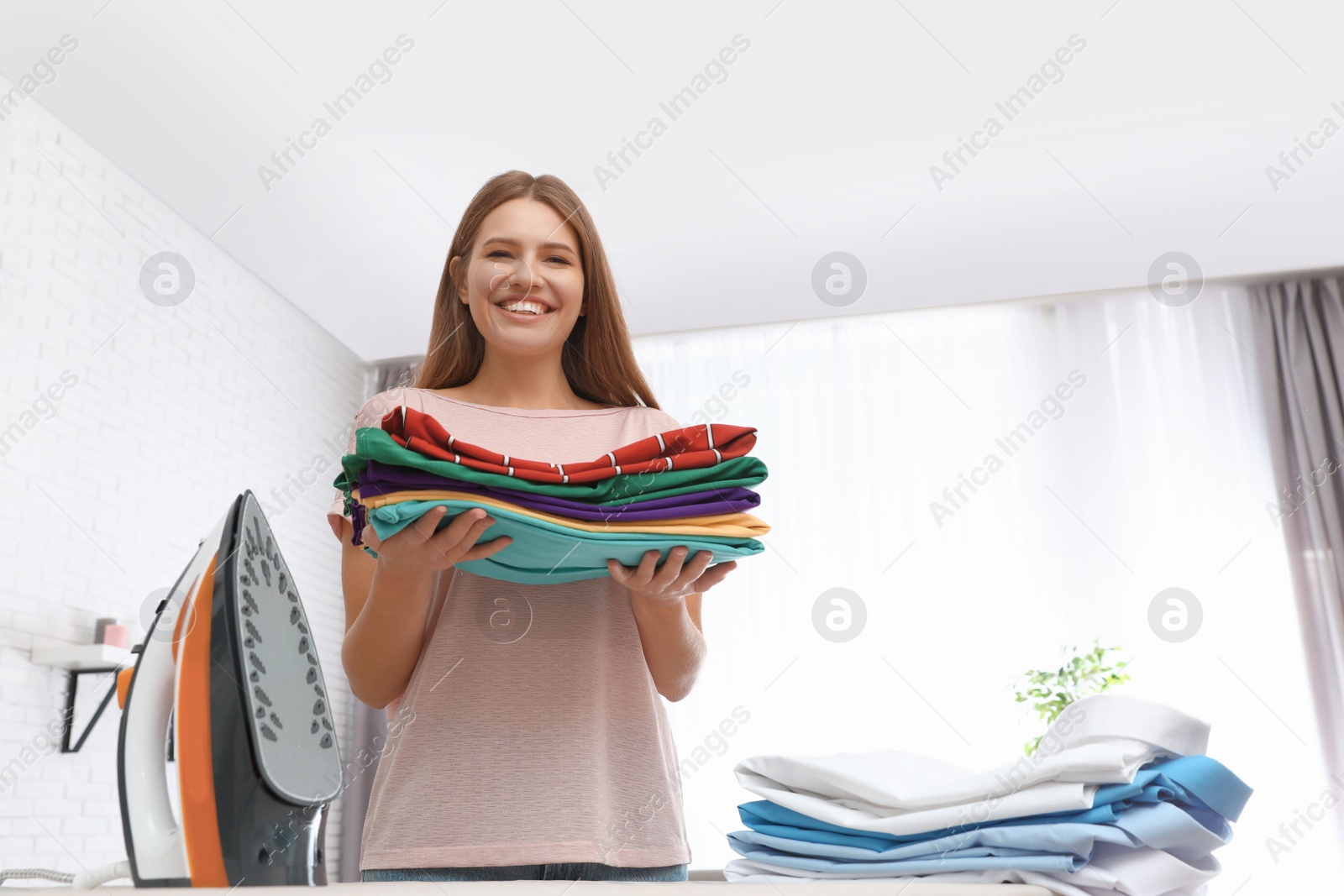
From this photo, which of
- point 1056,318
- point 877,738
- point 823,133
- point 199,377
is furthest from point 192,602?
point 1056,318

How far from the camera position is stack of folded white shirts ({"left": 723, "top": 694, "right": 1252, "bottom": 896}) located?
2.04ft

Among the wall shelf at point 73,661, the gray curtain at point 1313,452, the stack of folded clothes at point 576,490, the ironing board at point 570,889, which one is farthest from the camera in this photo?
the gray curtain at point 1313,452

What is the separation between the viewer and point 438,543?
754 mm

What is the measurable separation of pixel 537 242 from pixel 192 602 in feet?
2.38

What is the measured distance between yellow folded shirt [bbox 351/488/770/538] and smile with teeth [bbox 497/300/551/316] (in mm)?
372

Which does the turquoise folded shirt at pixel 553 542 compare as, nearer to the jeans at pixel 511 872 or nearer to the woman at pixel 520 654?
the woman at pixel 520 654

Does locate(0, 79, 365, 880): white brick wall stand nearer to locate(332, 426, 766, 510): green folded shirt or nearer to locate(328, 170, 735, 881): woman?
locate(328, 170, 735, 881): woman

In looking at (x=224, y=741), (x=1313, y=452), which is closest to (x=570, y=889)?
(x=224, y=741)

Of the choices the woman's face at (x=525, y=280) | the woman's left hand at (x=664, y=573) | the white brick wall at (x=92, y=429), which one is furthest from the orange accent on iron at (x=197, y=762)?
the white brick wall at (x=92, y=429)

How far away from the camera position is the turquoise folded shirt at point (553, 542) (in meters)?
0.72

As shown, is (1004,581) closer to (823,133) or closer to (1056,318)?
(1056,318)

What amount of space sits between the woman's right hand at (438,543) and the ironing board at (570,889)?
28 cm

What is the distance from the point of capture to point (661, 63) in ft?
10.5

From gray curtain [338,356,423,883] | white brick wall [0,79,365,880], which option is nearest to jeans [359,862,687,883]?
white brick wall [0,79,365,880]
